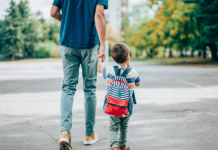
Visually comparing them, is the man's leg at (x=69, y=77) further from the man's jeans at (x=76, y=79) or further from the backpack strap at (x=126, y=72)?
the backpack strap at (x=126, y=72)

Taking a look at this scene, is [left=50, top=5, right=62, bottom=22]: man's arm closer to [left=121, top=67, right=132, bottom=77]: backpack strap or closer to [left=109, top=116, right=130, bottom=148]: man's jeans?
[left=121, top=67, right=132, bottom=77]: backpack strap

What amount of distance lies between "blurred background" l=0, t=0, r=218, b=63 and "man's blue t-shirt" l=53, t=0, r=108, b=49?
20919mm

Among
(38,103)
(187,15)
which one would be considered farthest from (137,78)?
(187,15)

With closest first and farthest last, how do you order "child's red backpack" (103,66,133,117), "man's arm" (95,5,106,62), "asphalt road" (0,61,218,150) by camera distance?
"child's red backpack" (103,66,133,117) → "man's arm" (95,5,106,62) → "asphalt road" (0,61,218,150)

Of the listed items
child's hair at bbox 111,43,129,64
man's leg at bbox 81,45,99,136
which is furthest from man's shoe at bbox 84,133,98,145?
child's hair at bbox 111,43,129,64

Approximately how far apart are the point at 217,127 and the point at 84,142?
78.2 inches

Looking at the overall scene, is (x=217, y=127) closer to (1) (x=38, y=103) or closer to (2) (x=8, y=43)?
(1) (x=38, y=103)

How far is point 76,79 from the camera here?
3.25m

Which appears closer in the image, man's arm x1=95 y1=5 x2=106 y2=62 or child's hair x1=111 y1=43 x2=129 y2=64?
child's hair x1=111 y1=43 x2=129 y2=64

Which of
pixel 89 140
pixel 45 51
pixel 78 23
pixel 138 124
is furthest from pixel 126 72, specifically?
pixel 45 51

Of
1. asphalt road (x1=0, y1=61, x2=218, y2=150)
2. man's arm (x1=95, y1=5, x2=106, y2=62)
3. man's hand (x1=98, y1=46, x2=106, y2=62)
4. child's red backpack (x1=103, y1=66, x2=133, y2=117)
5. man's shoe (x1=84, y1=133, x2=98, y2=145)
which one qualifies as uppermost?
man's arm (x1=95, y1=5, x2=106, y2=62)

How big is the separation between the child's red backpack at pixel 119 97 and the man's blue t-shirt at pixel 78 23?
539 mm

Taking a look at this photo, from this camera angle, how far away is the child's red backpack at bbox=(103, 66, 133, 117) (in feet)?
9.68

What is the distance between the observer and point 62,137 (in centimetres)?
295
